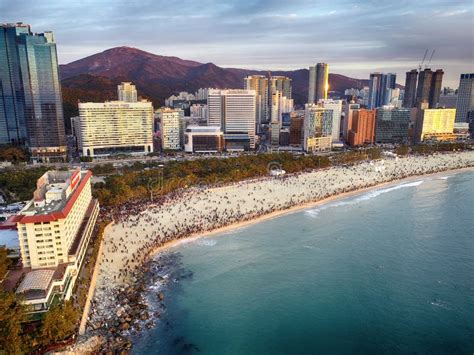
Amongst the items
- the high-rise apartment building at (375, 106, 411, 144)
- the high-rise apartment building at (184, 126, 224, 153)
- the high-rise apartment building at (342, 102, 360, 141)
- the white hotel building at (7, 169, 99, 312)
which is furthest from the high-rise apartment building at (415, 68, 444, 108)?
the white hotel building at (7, 169, 99, 312)

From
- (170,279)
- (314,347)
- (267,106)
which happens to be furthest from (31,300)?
(267,106)

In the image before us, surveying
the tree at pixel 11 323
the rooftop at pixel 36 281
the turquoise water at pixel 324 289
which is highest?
the rooftop at pixel 36 281

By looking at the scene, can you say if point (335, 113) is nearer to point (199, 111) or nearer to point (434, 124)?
point (434, 124)

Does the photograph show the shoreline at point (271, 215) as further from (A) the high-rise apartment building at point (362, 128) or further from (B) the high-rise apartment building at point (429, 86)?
(B) the high-rise apartment building at point (429, 86)

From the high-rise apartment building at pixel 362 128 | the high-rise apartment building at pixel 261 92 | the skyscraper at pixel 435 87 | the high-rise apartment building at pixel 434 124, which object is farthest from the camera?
the skyscraper at pixel 435 87

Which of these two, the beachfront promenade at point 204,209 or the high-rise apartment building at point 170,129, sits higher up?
the high-rise apartment building at point 170,129

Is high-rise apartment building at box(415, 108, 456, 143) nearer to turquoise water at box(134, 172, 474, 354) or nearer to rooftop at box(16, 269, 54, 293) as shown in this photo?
turquoise water at box(134, 172, 474, 354)

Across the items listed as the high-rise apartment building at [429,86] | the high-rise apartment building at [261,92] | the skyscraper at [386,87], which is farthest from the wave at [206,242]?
the skyscraper at [386,87]
